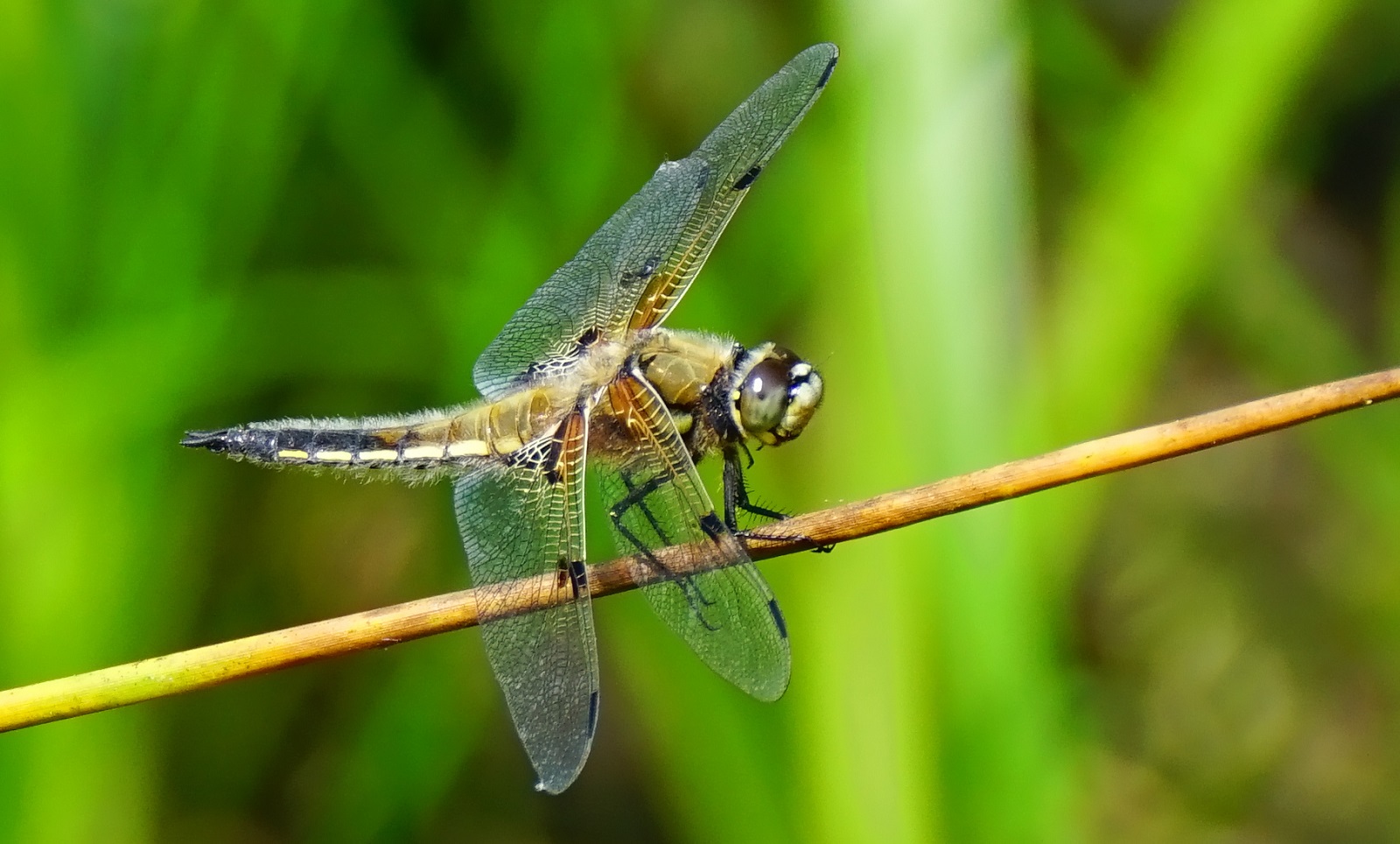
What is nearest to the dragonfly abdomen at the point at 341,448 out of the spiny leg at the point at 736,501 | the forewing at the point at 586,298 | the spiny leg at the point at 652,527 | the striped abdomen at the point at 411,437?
the striped abdomen at the point at 411,437

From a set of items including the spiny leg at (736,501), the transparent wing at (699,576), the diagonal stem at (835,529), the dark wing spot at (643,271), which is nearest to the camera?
the diagonal stem at (835,529)

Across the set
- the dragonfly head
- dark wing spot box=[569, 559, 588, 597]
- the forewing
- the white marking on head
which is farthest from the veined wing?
dark wing spot box=[569, 559, 588, 597]

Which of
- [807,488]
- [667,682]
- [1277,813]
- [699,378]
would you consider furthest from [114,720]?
[1277,813]

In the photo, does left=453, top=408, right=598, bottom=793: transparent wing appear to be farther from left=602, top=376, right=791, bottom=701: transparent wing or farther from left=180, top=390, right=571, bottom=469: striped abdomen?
left=180, top=390, right=571, bottom=469: striped abdomen

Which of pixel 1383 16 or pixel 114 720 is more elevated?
pixel 1383 16

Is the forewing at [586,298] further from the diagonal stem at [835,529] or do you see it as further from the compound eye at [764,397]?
the diagonal stem at [835,529]

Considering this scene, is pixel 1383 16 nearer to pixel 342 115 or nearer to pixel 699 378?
pixel 699 378
